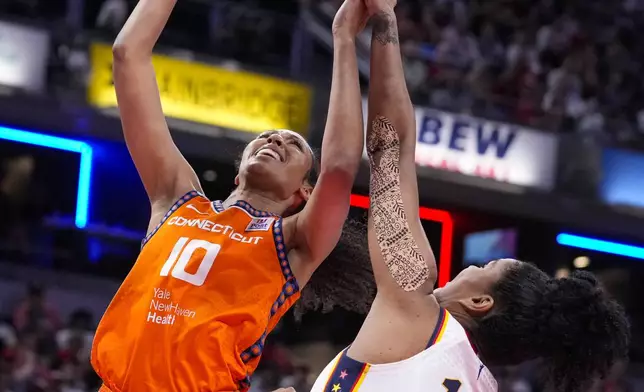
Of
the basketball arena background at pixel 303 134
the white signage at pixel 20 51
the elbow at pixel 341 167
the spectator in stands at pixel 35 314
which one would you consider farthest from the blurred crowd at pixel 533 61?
the elbow at pixel 341 167

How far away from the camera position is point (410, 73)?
9.90 metres

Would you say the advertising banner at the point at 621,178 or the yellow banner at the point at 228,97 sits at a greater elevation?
the yellow banner at the point at 228,97

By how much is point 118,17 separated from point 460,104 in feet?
10.4

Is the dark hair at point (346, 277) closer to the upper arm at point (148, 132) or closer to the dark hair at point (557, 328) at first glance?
the upper arm at point (148, 132)

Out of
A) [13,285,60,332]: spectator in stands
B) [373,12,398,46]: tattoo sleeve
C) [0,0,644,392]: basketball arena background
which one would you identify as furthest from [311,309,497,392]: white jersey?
[13,285,60,332]: spectator in stands

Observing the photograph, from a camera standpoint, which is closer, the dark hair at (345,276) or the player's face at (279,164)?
the player's face at (279,164)

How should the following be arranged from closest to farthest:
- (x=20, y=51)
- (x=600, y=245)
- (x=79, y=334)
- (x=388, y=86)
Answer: (x=388, y=86), (x=79, y=334), (x=20, y=51), (x=600, y=245)

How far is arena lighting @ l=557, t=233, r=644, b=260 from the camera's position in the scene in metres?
10.5

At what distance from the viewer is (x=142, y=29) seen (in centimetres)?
295

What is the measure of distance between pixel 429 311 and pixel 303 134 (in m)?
7.04

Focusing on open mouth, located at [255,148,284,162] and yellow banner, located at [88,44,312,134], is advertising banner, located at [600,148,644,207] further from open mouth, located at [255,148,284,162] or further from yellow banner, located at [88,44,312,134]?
open mouth, located at [255,148,284,162]

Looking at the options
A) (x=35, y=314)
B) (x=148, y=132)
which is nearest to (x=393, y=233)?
(x=148, y=132)

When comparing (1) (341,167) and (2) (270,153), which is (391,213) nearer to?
(1) (341,167)

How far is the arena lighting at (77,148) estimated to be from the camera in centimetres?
924
